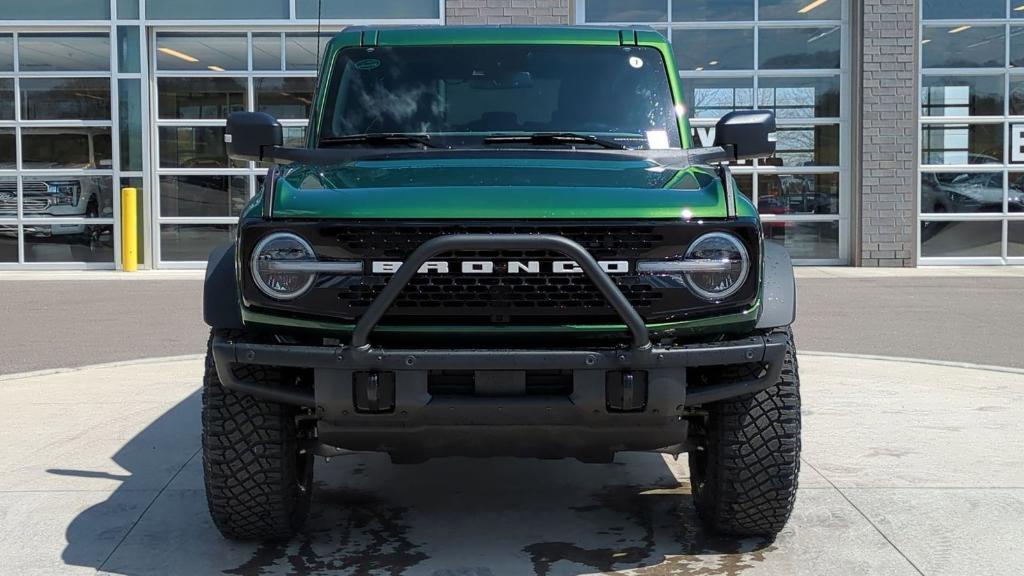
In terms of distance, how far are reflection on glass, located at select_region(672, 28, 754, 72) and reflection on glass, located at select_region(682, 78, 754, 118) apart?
200 mm

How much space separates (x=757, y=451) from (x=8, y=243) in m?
17.1

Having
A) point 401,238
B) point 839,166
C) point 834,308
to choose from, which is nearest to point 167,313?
point 834,308

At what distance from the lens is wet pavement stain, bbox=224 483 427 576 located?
4223 mm

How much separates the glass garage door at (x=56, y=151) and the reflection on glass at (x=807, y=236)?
10306 mm

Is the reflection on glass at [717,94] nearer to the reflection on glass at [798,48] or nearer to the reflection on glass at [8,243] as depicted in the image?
the reflection on glass at [798,48]

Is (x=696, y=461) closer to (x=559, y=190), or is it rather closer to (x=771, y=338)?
(x=771, y=338)

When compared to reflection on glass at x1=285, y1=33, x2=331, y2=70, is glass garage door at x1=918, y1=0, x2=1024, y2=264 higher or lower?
lower


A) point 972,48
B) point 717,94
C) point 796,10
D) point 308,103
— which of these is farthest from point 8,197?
point 972,48

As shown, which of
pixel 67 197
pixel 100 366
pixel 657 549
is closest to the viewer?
pixel 657 549

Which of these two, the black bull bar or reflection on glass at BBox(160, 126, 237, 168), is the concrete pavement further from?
reflection on glass at BBox(160, 126, 237, 168)

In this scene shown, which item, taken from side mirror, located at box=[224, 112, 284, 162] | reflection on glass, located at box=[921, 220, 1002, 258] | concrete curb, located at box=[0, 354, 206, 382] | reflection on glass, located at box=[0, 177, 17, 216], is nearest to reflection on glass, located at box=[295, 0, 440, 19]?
reflection on glass, located at box=[0, 177, 17, 216]

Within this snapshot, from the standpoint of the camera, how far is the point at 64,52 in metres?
18.7

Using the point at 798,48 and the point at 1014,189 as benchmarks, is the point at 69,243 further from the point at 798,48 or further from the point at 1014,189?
the point at 1014,189

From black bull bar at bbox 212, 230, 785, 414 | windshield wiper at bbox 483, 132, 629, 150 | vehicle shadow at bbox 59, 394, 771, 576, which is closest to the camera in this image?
black bull bar at bbox 212, 230, 785, 414
